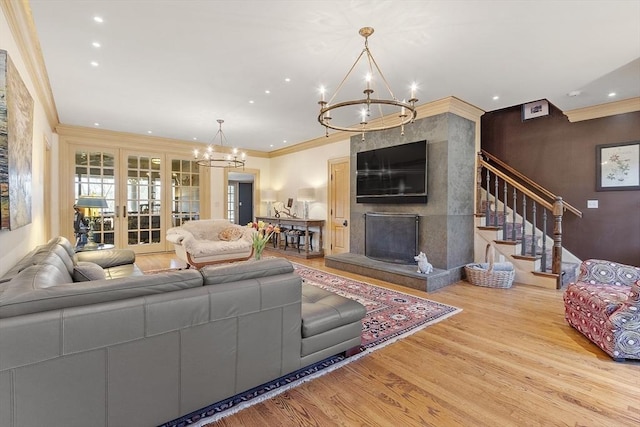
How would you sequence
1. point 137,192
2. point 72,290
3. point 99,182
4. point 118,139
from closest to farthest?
1. point 72,290
2. point 99,182
3. point 118,139
4. point 137,192

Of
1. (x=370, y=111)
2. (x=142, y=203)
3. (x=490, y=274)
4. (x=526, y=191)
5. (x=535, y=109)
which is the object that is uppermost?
(x=535, y=109)

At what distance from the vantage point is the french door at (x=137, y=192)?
6.38 m

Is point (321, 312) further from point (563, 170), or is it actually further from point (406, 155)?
point (563, 170)

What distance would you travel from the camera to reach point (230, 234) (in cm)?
566

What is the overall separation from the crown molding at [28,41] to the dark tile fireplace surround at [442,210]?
182 inches

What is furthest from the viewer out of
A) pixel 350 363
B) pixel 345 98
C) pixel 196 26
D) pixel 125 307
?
pixel 345 98

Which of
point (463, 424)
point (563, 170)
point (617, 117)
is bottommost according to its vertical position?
point (463, 424)

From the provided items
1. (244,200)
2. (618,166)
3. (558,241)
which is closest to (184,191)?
(244,200)

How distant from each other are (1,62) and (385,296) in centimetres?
406

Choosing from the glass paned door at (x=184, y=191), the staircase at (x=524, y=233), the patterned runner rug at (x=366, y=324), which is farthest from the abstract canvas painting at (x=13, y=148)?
the staircase at (x=524, y=233)

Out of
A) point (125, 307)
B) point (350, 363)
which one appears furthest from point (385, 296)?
point (125, 307)

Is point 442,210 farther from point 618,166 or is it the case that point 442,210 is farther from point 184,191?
point 184,191

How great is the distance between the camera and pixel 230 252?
17.2 ft

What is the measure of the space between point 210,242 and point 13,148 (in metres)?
3.23
